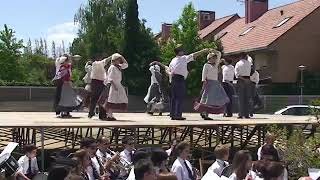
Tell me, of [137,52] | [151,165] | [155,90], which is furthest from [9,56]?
[151,165]

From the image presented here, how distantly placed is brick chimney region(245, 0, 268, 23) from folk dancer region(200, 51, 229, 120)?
116ft

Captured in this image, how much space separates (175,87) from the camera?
13430 mm

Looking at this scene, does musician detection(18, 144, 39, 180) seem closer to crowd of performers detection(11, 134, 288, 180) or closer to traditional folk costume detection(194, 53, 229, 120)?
crowd of performers detection(11, 134, 288, 180)

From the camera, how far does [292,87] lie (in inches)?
1620

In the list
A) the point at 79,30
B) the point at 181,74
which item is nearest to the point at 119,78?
the point at 181,74

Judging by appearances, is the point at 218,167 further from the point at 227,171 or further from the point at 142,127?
the point at 142,127

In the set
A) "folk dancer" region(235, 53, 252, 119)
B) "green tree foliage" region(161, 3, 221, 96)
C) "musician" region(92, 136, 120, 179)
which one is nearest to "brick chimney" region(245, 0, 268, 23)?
"green tree foliage" region(161, 3, 221, 96)

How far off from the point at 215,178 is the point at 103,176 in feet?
8.43

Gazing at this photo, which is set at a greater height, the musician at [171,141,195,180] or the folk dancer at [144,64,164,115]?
the folk dancer at [144,64,164,115]

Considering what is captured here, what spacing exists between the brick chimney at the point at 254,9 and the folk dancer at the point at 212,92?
3537 cm

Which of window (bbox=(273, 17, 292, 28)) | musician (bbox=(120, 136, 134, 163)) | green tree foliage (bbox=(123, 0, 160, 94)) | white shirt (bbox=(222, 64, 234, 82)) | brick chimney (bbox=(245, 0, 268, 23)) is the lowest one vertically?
musician (bbox=(120, 136, 134, 163))

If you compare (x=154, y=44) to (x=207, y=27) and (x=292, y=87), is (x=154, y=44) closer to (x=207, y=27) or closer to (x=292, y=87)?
(x=292, y=87)

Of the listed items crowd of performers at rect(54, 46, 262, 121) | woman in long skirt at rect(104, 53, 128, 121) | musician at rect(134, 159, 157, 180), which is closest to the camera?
musician at rect(134, 159, 157, 180)

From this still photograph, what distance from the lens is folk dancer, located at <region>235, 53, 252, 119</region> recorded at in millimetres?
15133
